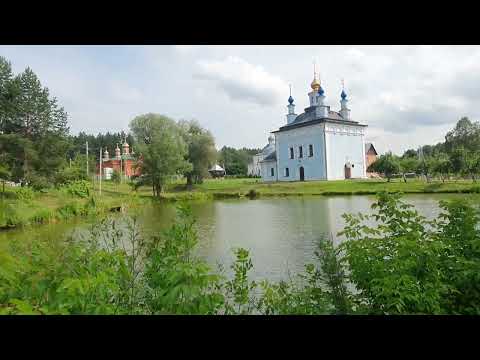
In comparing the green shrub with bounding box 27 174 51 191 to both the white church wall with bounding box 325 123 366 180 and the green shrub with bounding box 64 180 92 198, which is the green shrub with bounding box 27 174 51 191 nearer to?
the green shrub with bounding box 64 180 92 198

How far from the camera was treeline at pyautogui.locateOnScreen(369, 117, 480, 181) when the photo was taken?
28688 mm

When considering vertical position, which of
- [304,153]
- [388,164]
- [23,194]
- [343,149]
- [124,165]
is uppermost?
[343,149]

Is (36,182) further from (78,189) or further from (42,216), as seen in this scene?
(42,216)

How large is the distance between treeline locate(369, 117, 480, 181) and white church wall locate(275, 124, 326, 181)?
594 centimetres

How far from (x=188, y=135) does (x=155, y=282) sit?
37.1 metres

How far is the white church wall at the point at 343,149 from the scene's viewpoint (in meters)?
42.2

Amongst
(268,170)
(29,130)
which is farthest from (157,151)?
(268,170)

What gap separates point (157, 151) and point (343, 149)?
2310 cm

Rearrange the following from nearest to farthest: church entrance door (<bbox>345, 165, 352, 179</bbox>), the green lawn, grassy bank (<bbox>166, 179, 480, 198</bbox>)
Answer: the green lawn, grassy bank (<bbox>166, 179, 480, 198</bbox>), church entrance door (<bbox>345, 165, 352, 179</bbox>)

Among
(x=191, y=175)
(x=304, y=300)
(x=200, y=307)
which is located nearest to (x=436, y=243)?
(x=304, y=300)

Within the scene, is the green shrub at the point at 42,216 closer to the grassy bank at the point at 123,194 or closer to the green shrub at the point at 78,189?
the grassy bank at the point at 123,194

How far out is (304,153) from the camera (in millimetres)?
44562

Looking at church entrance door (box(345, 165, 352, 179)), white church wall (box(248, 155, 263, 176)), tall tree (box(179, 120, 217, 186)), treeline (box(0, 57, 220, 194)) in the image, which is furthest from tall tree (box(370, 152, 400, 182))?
white church wall (box(248, 155, 263, 176))
